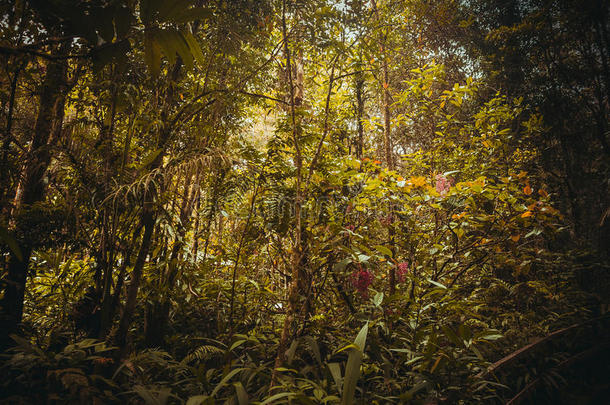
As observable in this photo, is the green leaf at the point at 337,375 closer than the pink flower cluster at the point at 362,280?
Yes

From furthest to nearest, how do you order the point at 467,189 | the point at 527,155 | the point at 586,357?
the point at 527,155 → the point at 586,357 → the point at 467,189

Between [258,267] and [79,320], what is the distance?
1.62m

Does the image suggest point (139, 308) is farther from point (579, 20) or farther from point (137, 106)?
point (579, 20)

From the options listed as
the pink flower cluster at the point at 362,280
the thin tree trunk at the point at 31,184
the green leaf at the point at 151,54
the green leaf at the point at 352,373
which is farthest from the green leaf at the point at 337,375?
the thin tree trunk at the point at 31,184

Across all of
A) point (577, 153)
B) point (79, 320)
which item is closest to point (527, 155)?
point (577, 153)

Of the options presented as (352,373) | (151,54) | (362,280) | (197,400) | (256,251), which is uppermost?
(151,54)

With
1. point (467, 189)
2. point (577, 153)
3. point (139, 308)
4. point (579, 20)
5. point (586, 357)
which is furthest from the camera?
point (577, 153)

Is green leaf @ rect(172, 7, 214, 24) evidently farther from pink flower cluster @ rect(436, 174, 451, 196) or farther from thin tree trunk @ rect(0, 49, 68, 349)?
pink flower cluster @ rect(436, 174, 451, 196)

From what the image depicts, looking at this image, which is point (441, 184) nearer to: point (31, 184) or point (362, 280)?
point (362, 280)

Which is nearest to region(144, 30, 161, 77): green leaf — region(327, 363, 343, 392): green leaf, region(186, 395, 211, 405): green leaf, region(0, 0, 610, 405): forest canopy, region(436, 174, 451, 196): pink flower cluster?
region(0, 0, 610, 405): forest canopy

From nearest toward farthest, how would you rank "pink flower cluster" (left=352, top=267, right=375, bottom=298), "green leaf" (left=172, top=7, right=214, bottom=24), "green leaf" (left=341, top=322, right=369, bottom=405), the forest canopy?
"green leaf" (left=172, top=7, right=214, bottom=24) → "green leaf" (left=341, top=322, right=369, bottom=405) → the forest canopy → "pink flower cluster" (left=352, top=267, right=375, bottom=298)

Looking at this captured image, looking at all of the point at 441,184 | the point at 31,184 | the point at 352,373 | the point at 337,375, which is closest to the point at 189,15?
the point at 352,373

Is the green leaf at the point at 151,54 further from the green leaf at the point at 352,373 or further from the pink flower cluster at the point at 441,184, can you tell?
the pink flower cluster at the point at 441,184

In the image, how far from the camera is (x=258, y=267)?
2750 millimetres
